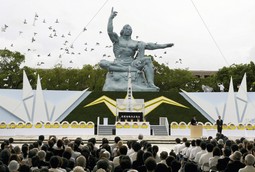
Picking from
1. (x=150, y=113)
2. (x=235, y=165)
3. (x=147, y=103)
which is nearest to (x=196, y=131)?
(x=150, y=113)

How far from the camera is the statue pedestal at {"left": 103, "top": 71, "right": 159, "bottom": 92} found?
41172mm

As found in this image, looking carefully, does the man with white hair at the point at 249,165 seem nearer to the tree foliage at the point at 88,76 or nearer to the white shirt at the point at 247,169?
the white shirt at the point at 247,169

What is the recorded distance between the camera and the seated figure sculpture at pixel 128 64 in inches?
1624

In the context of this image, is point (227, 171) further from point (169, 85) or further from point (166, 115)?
point (169, 85)

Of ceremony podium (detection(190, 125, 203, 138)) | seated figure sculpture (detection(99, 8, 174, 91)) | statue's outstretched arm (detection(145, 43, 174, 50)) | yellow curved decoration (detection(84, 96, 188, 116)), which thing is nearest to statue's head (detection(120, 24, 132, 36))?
seated figure sculpture (detection(99, 8, 174, 91))

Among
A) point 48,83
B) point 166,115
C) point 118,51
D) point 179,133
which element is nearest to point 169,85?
point 48,83

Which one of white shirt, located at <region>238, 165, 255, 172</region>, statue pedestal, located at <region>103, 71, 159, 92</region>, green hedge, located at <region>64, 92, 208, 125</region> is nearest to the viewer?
white shirt, located at <region>238, 165, 255, 172</region>

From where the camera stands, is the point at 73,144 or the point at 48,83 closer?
the point at 73,144

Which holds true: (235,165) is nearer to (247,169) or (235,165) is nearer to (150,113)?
(247,169)

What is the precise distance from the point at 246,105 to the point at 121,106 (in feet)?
34.2

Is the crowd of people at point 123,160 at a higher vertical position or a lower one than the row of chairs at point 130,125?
lower

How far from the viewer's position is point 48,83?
7106cm

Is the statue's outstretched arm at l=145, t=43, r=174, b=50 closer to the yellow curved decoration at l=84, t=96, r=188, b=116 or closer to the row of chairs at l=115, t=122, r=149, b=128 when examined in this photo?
the yellow curved decoration at l=84, t=96, r=188, b=116

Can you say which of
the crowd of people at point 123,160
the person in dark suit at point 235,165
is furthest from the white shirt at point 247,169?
the person in dark suit at point 235,165
